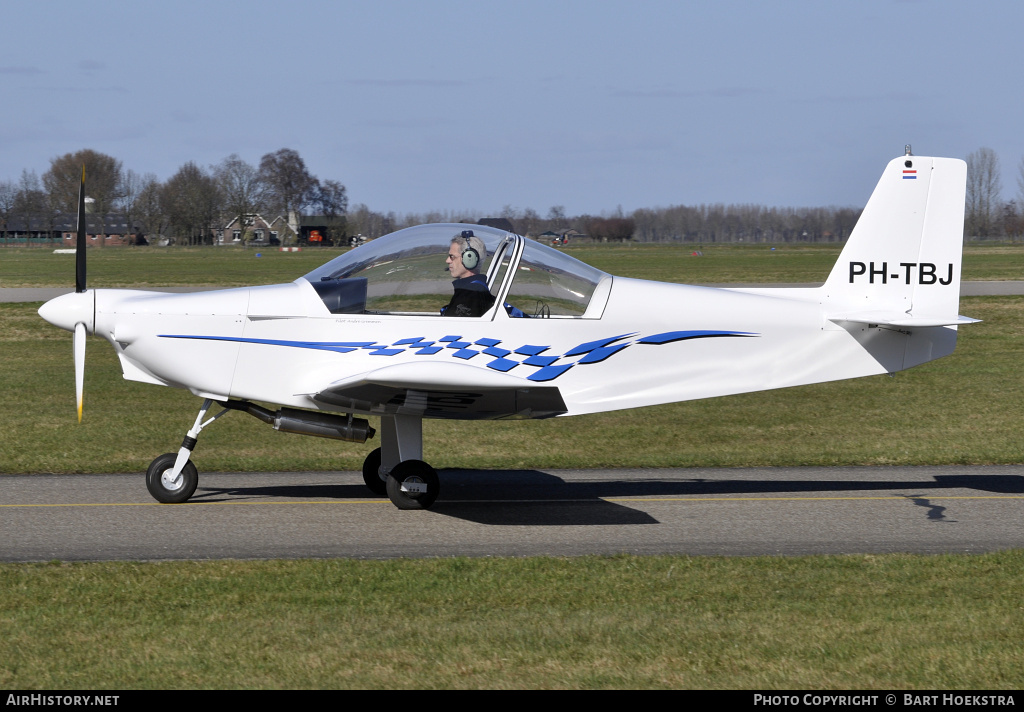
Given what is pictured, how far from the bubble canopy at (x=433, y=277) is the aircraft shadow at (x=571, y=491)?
1.59m

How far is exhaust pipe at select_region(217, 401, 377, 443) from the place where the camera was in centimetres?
809

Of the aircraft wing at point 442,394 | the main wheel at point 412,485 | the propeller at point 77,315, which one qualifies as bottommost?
the main wheel at point 412,485

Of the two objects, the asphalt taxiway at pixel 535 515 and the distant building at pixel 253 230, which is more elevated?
the distant building at pixel 253 230

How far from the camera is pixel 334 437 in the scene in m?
8.24

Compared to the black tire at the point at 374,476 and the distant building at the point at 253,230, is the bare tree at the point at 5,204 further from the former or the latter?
the black tire at the point at 374,476

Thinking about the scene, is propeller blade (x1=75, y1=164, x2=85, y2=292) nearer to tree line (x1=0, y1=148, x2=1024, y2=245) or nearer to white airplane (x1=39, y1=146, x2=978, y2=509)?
white airplane (x1=39, y1=146, x2=978, y2=509)

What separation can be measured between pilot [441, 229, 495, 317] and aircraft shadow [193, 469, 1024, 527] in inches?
63.4

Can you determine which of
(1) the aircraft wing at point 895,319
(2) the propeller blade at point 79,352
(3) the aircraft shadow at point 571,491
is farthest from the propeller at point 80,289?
(1) the aircraft wing at point 895,319

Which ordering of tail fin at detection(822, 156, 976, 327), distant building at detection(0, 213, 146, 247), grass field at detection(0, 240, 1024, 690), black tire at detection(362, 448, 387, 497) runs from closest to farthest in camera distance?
grass field at detection(0, 240, 1024, 690), tail fin at detection(822, 156, 976, 327), black tire at detection(362, 448, 387, 497), distant building at detection(0, 213, 146, 247)

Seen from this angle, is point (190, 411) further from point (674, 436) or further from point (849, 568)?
point (849, 568)

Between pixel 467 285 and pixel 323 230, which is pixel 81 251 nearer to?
pixel 467 285

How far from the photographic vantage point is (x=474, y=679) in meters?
4.64

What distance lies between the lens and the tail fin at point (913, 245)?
8.55 meters

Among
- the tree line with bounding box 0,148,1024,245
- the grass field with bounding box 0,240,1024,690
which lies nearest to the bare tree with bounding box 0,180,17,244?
the tree line with bounding box 0,148,1024,245
